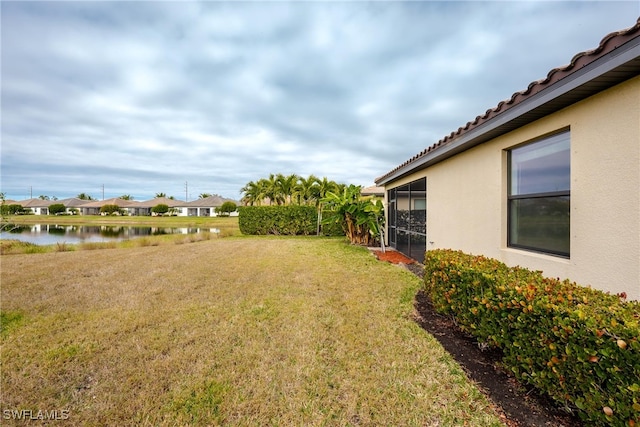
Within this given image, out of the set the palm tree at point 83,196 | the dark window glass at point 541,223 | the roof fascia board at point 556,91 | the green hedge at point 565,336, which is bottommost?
the green hedge at point 565,336

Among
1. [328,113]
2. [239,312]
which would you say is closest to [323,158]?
[328,113]

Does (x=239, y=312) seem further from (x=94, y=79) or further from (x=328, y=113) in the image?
(x=328, y=113)

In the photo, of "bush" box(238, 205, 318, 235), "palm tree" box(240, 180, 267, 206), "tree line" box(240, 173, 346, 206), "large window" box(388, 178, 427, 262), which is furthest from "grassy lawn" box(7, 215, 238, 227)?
"large window" box(388, 178, 427, 262)

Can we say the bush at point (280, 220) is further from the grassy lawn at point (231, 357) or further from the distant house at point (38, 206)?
the distant house at point (38, 206)

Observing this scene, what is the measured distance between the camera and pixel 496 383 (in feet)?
8.84

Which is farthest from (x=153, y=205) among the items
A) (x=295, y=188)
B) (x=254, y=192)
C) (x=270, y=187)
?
(x=295, y=188)

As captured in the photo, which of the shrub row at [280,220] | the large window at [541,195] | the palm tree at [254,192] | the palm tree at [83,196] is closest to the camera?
the large window at [541,195]

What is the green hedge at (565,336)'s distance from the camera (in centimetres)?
166

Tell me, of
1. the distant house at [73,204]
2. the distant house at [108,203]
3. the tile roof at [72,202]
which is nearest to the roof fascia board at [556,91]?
the distant house at [108,203]

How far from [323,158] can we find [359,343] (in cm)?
3618

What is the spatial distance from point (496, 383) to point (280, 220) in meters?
18.3

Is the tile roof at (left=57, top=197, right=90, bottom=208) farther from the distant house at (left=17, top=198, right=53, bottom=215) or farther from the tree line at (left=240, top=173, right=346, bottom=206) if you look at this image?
the tree line at (left=240, top=173, right=346, bottom=206)

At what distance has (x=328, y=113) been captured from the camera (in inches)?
830

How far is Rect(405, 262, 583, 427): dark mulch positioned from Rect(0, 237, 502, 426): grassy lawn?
16 centimetres
